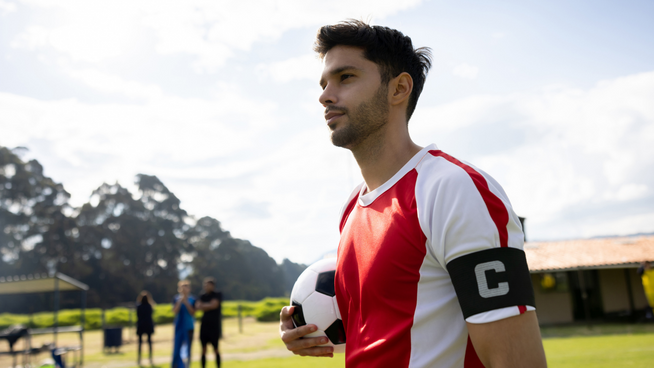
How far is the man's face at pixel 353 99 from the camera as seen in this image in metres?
1.80

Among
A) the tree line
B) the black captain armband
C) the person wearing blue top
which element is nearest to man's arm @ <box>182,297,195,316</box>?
the person wearing blue top

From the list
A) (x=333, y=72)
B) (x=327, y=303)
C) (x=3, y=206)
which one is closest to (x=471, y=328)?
(x=327, y=303)

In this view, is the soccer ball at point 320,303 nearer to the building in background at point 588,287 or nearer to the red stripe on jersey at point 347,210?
the red stripe on jersey at point 347,210

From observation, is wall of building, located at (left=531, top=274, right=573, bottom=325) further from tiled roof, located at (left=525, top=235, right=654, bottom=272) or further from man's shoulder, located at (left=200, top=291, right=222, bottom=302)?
man's shoulder, located at (left=200, top=291, right=222, bottom=302)

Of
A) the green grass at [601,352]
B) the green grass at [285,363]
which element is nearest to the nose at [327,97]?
the green grass at [601,352]

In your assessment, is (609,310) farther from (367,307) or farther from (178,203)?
(178,203)

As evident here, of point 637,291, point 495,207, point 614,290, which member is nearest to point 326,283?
point 495,207

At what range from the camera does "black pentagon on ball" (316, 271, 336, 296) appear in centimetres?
207

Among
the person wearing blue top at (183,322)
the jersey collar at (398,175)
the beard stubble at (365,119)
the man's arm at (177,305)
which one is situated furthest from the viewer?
the man's arm at (177,305)

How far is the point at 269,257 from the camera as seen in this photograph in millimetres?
51281

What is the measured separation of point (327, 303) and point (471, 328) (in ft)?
2.83

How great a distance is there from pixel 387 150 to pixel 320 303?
0.73 metres

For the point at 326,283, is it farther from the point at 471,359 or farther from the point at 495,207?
the point at 495,207

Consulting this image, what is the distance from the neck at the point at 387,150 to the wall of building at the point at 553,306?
22.5 m
